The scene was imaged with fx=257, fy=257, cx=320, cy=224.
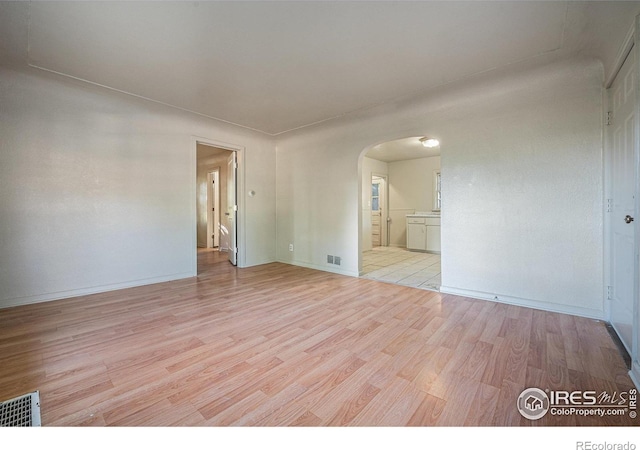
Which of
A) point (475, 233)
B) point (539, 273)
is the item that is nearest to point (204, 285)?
point (475, 233)

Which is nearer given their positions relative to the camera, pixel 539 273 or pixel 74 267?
pixel 539 273

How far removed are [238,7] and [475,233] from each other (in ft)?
10.3

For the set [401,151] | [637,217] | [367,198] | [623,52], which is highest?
[401,151]

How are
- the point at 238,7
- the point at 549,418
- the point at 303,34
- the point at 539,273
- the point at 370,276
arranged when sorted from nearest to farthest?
the point at 549,418
the point at 238,7
the point at 303,34
the point at 539,273
the point at 370,276

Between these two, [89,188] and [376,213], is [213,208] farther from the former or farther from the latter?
[376,213]

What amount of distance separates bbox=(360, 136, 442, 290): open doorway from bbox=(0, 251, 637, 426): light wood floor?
2.45m

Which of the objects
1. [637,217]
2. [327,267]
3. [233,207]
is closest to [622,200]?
[637,217]

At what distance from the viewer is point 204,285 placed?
11.8ft

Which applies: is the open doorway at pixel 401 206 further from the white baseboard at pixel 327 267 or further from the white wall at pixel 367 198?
the white baseboard at pixel 327 267

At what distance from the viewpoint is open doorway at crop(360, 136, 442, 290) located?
5.75m

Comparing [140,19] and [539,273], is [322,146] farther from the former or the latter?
[539,273]

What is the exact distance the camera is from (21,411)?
1.25 meters

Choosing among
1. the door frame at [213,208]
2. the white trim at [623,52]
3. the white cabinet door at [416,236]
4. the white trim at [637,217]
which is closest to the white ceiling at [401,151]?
the white cabinet door at [416,236]

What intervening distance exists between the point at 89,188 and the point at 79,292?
1262mm
